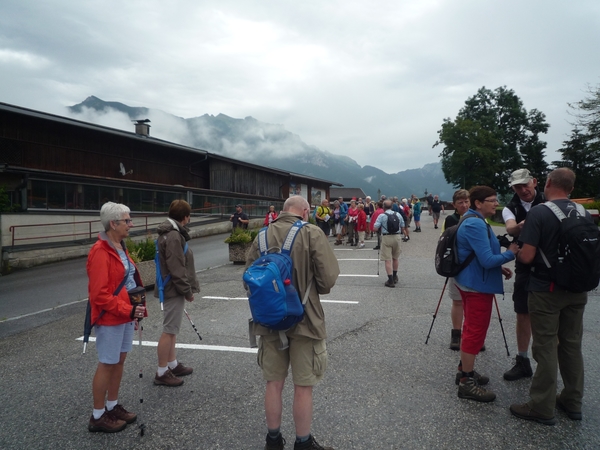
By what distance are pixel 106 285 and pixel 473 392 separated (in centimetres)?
332

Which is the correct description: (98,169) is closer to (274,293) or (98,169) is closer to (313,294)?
(313,294)

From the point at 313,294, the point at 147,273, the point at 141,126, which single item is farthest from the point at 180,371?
the point at 141,126

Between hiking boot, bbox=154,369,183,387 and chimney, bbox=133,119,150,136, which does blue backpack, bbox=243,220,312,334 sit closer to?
hiking boot, bbox=154,369,183,387

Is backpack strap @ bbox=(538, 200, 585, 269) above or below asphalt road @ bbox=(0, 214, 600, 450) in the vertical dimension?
above

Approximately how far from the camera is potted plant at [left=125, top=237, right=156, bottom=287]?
29.0 feet

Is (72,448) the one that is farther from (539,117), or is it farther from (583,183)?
(539,117)

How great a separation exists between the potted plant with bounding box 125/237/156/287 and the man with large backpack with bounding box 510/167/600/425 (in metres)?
7.57

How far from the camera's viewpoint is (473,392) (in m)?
3.62

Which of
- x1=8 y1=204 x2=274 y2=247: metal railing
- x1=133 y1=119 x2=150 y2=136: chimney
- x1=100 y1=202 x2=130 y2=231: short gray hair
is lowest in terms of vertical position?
x1=8 y1=204 x2=274 y2=247: metal railing

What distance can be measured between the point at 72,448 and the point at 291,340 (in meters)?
1.95

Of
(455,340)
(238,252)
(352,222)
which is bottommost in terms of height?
(455,340)

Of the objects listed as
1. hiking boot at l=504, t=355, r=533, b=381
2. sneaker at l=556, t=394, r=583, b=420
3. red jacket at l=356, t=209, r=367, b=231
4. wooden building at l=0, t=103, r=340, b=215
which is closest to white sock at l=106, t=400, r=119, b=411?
hiking boot at l=504, t=355, r=533, b=381

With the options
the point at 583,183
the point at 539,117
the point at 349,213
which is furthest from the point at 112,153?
the point at 539,117

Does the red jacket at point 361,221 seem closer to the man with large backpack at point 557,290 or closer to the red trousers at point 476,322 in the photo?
the red trousers at point 476,322
